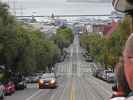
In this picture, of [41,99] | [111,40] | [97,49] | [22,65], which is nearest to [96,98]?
[41,99]

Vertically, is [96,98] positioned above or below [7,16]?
below

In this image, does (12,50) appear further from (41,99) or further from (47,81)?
(41,99)

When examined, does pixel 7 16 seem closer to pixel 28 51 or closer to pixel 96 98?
pixel 28 51

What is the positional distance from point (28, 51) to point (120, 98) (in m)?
55.7

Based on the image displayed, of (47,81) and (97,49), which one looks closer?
(47,81)

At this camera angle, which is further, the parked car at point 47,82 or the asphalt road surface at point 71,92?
the parked car at point 47,82

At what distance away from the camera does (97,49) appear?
10562 cm

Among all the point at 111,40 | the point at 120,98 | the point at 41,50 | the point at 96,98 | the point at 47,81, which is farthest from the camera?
the point at 41,50

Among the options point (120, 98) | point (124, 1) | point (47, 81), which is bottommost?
point (47, 81)

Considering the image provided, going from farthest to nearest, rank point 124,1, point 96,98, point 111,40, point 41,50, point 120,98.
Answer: point 41,50
point 111,40
point 96,98
point 120,98
point 124,1

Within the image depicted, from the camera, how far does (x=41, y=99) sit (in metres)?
32.3

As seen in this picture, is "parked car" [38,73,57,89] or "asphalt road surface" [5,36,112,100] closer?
"asphalt road surface" [5,36,112,100]

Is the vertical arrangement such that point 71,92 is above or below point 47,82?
below

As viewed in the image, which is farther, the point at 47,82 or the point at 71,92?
the point at 47,82
